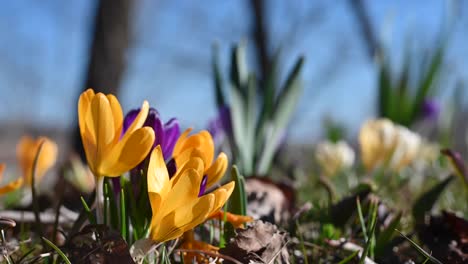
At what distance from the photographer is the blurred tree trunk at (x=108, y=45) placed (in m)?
4.14

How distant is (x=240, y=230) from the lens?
0.56 meters

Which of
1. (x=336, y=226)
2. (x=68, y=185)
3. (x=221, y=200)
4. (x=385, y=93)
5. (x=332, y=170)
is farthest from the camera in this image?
(x=385, y=93)

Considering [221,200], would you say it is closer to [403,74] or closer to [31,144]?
[31,144]

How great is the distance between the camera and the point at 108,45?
4.18 metres

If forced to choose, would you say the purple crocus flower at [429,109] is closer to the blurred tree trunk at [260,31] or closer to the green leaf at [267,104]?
the green leaf at [267,104]

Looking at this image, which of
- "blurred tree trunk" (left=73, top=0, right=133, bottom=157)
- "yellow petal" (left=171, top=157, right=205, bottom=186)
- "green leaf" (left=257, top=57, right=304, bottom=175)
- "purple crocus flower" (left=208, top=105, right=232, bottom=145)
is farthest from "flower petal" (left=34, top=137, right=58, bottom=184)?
"blurred tree trunk" (left=73, top=0, right=133, bottom=157)

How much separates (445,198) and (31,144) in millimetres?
894

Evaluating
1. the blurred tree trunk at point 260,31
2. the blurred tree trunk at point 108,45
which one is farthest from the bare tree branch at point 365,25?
the blurred tree trunk at point 108,45

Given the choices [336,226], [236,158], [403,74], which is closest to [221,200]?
[336,226]

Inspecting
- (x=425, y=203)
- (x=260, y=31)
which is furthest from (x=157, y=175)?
(x=260, y=31)

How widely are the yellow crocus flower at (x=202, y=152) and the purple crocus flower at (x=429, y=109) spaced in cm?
205

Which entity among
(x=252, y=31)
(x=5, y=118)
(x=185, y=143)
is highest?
(x=185, y=143)

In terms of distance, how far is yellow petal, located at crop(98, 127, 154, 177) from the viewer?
53 cm

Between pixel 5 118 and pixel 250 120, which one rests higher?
pixel 250 120
